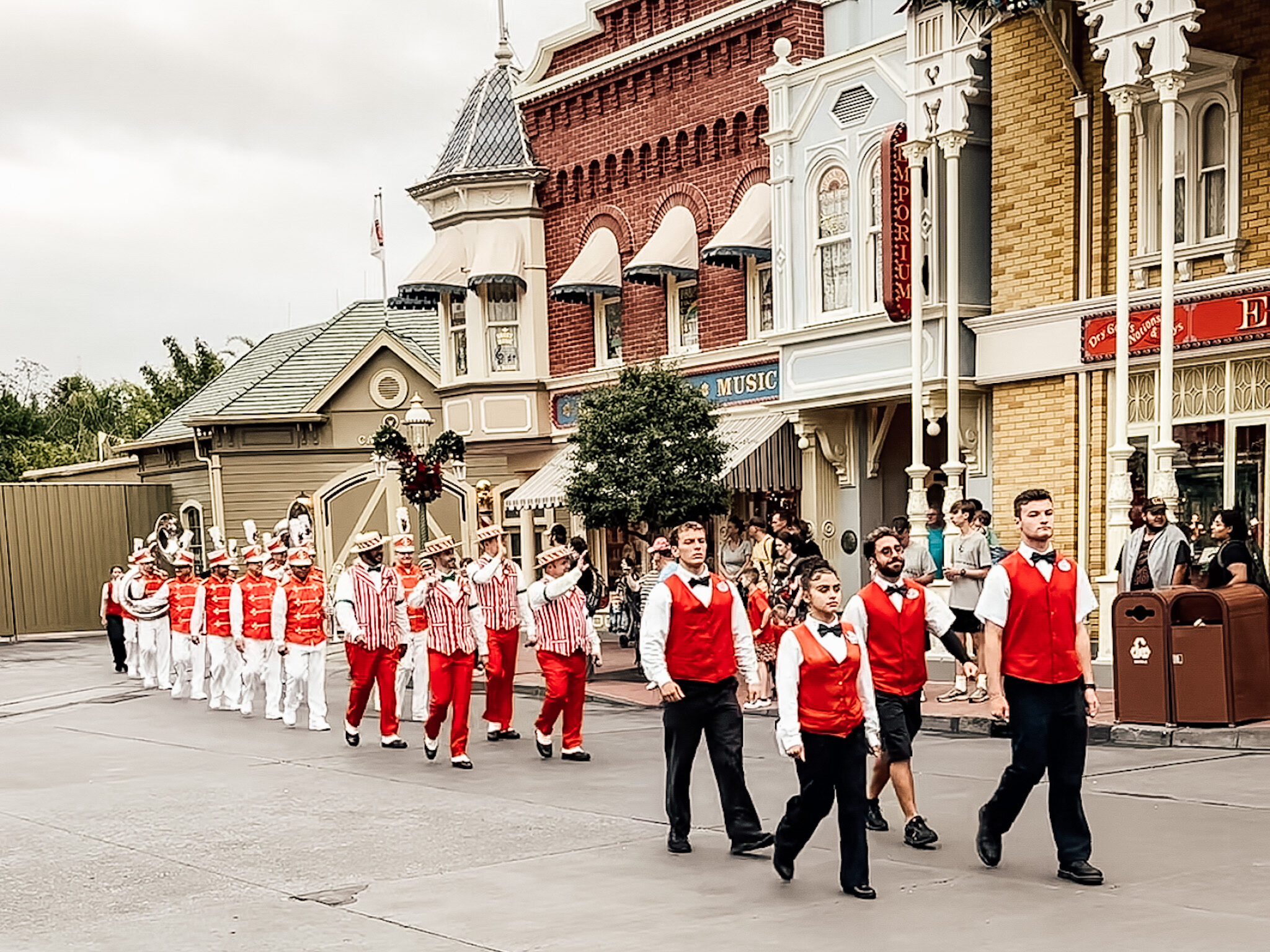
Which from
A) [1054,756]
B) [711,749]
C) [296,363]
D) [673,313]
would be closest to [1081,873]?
[1054,756]

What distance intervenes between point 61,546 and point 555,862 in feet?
98.2

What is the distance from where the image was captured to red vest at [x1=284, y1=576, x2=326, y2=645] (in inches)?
665

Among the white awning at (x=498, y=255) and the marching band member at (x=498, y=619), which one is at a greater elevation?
the white awning at (x=498, y=255)

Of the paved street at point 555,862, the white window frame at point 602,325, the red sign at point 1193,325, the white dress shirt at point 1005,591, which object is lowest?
the paved street at point 555,862

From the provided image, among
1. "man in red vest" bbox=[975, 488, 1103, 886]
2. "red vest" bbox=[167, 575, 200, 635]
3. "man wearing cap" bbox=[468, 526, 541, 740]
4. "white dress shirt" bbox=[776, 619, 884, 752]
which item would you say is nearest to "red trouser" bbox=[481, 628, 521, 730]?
"man wearing cap" bbox=[468, 526, 541, 740]

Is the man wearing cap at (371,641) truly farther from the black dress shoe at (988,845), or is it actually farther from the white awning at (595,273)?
the white awning at (595,273)

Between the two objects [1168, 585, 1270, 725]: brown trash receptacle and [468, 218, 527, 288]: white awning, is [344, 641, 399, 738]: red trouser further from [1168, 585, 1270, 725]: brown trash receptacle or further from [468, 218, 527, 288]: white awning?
[468, 218, 527, 288]: white awning

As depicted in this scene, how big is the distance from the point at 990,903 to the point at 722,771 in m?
1.97

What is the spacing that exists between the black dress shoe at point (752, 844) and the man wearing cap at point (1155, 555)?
609 centimetres

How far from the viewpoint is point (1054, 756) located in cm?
812

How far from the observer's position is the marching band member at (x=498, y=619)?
566 inches

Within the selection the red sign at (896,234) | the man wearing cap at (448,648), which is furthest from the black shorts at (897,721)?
the red sign at (896,234)

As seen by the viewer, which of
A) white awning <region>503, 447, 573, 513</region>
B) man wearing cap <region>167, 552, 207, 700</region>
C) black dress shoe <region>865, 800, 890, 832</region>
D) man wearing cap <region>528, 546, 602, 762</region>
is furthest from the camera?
white awning <region>503, 447, 573, 513</region>

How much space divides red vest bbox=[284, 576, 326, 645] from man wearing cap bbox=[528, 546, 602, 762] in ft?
14.2
